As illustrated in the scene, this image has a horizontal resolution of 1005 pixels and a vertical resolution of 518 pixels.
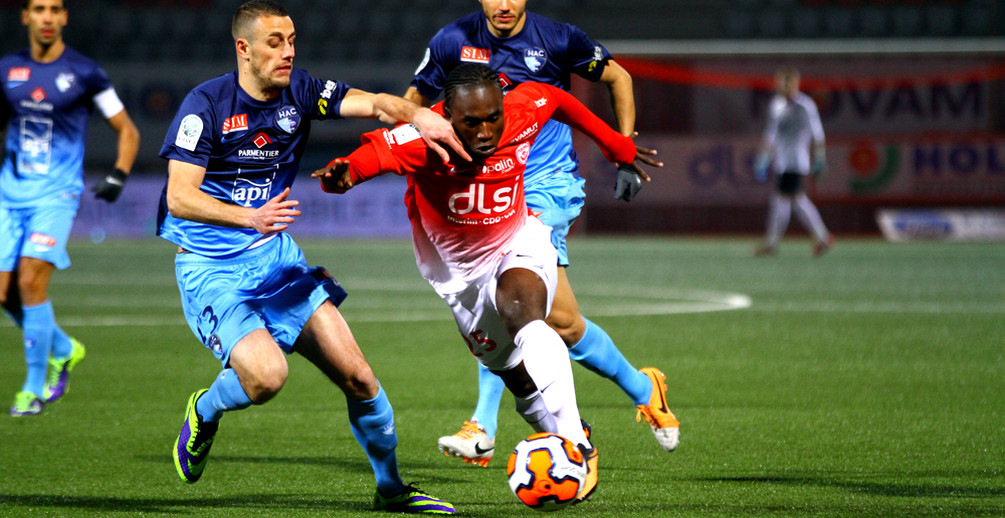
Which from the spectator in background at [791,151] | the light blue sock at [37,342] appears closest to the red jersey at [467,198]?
the light blue sock at [37,342]

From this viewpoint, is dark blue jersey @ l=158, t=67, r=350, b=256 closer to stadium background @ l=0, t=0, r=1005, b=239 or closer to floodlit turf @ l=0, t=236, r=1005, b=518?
floodlit turf @ l=0, t=236, r=1005, b=518

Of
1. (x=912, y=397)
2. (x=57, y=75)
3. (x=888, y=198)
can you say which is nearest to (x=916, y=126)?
(x=888, y=198)

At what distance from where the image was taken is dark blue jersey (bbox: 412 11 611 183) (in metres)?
5.40

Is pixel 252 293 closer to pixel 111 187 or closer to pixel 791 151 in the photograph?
pixel 111 187

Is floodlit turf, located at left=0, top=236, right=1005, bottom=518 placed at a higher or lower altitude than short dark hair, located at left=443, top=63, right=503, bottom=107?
lower

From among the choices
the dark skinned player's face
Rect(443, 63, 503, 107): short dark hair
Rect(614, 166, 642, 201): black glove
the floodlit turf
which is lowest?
the floodlit turf

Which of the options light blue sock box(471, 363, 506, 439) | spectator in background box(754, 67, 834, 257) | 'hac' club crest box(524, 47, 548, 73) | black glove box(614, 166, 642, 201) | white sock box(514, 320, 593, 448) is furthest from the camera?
spectator in background box(754, 67, 834, 257)

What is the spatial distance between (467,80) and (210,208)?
1.01 meters

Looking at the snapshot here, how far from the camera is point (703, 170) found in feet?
67.9

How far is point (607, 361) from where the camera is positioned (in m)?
5.05

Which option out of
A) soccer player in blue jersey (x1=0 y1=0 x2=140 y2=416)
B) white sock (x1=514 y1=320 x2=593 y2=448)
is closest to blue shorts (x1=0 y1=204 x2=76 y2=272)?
soccer player in blue jersey (x1=0 y1=0 x2=140 y2=416)

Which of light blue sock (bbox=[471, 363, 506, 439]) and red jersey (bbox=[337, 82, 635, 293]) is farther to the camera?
light blue sock (bbox=[471, 363, 506, 439])

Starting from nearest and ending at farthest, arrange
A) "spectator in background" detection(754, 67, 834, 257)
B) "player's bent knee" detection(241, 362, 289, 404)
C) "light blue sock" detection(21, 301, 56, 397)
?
"player's bent knee" detection(241, 362, 289, 404)
"light blue sock" detection(21, 301, 56, 397)
"spectator in background" detection(754, 67, 834, 257)

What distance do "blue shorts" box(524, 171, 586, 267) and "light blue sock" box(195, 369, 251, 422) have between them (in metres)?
1.60
